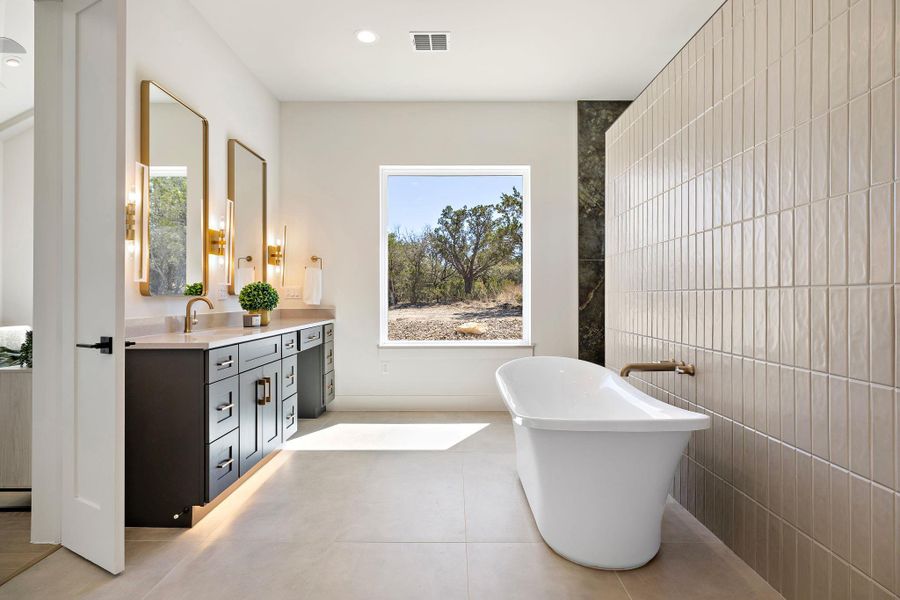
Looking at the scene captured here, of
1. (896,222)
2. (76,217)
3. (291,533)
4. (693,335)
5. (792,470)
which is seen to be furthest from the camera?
(693,335)

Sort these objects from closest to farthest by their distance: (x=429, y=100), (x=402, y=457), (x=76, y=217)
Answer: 1. (x=76, y=217)
2. (x=402, y=457)
3. (x=429, y=100)

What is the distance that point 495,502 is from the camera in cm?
244

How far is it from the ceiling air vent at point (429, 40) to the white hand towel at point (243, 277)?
1990 millimetres

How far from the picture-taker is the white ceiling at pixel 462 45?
2961mm

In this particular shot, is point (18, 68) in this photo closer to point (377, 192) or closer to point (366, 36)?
point (366, 36)

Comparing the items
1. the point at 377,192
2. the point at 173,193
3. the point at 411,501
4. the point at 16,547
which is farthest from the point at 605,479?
the point at 377,192

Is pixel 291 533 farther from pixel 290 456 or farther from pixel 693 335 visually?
pixel 693 335

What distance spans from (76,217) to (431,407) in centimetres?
301

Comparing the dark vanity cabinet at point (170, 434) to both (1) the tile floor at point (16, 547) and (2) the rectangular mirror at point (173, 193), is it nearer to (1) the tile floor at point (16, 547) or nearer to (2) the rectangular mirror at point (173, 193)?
(1) the tile floor at point (16, 547)

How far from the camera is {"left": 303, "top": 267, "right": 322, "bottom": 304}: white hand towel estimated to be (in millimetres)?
4184

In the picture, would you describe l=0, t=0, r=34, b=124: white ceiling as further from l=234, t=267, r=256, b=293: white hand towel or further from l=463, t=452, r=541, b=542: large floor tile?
l=463, t=452, r=541, b=542: large floor tile

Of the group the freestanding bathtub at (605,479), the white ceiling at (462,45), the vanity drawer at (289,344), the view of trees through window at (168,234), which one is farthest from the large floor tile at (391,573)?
the white ceiling at (462,45)

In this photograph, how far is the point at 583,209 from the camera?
4.34 m

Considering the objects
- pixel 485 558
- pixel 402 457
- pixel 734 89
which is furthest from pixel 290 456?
pixel 734 89
